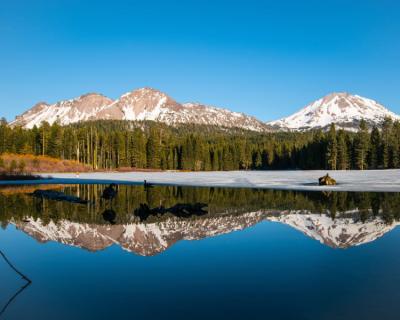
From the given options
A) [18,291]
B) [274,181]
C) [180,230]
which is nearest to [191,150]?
[274,181]

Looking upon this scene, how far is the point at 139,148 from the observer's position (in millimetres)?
119188

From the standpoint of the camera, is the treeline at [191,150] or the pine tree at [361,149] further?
the treeline at [191,150]

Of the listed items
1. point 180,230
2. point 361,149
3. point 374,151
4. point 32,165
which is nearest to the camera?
point 180,230

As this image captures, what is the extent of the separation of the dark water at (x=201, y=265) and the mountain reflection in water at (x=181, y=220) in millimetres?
48

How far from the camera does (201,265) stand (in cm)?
1010

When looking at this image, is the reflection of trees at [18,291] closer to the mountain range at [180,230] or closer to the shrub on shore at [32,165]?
the mountain range at [180,230]

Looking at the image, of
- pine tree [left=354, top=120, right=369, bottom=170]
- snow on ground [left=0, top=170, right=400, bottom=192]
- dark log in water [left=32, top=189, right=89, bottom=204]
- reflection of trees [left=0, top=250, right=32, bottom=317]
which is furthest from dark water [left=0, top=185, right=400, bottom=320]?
pine tree [left=354, top=120, right=369, bottom=170]

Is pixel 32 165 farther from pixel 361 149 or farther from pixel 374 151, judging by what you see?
pixel 374 151

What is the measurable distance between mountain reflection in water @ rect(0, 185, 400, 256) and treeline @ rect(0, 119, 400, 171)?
82439 millimetres

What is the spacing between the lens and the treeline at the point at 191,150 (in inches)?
4149

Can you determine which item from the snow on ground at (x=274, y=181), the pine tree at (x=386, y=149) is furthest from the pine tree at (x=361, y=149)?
the snow on ground at (x=274, y=181)

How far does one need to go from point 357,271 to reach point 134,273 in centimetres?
550

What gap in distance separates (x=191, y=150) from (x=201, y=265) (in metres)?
117

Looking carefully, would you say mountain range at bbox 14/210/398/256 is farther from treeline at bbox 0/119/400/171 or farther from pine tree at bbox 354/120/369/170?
pine tree at bbox 354/120/369/170
